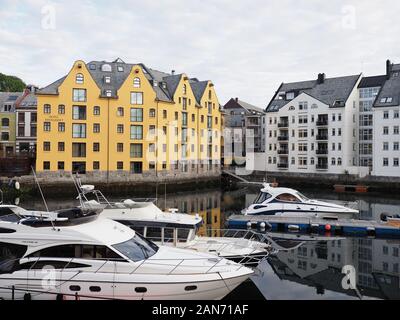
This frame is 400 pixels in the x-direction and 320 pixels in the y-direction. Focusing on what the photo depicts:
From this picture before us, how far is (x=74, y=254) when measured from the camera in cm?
1172

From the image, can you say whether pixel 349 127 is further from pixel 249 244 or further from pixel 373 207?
pixel 249 244

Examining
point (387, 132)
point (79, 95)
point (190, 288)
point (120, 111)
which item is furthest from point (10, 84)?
point (190, 288)

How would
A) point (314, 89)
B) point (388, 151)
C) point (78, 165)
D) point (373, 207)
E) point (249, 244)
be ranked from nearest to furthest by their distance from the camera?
1. point (249, 244)
2. point (373, 207)
3. point (78, 165)
4. point (388, 151)
5. point (314, 89)

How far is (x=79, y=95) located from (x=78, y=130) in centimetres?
418

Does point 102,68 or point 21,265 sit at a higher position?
point 102,68

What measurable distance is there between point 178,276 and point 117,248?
192 cm

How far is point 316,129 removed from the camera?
2427 inches

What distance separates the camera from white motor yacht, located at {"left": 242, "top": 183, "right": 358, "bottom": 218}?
28250 millimetres

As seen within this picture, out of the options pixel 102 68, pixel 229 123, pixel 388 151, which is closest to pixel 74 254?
pixel 102 68

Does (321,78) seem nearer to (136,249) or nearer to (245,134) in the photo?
(245,134)

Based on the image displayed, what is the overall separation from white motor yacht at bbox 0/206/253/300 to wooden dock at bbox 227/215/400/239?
1435cm

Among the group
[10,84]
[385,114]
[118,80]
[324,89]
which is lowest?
[385,114]

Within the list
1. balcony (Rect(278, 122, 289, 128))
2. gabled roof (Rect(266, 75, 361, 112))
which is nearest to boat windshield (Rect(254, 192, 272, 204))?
gabled roof (Rect(266, 75, 361, 112))

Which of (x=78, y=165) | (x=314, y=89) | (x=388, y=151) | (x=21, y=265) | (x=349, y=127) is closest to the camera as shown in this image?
(x=21, y=265)
